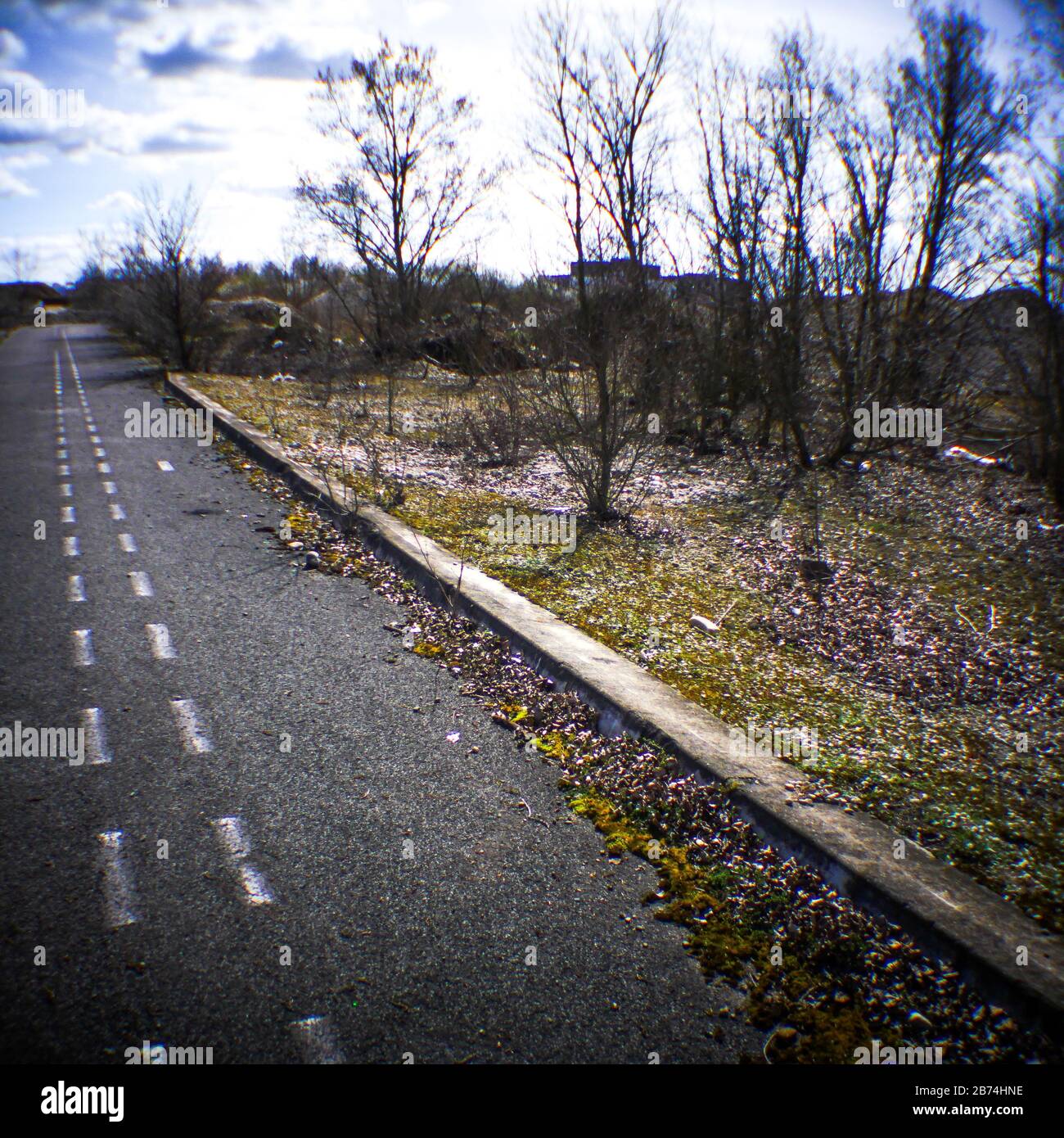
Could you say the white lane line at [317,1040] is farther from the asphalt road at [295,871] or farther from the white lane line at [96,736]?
the white lane line at [96,736]

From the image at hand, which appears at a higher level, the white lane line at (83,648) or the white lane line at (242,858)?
the white lane line at (83,648)

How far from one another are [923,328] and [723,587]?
6.27 meters

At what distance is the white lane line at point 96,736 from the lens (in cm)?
340

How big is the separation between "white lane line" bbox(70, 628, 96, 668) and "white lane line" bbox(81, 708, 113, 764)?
2.05ft

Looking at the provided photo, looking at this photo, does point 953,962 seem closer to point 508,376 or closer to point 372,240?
point 508,376

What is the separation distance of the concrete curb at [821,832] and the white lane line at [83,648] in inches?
88.2

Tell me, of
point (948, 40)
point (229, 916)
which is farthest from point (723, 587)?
point (948, 40)

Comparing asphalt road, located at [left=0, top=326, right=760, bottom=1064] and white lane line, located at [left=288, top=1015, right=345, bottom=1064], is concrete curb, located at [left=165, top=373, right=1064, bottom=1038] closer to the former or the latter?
asphalt road, located at [left=0, top=326, right=760, bottom=1064]

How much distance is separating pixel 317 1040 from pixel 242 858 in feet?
2.86

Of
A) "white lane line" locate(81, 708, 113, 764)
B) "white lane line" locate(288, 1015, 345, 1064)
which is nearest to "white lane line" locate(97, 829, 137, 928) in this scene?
"white lane line" locate(81, 708, 113, 764)

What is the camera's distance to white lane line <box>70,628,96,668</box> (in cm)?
430

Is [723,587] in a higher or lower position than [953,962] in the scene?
higher

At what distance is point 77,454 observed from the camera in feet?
32.9

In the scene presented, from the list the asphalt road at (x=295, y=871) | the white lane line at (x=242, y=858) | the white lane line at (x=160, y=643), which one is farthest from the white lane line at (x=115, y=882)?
the white lane line at (x=160, y=643)
